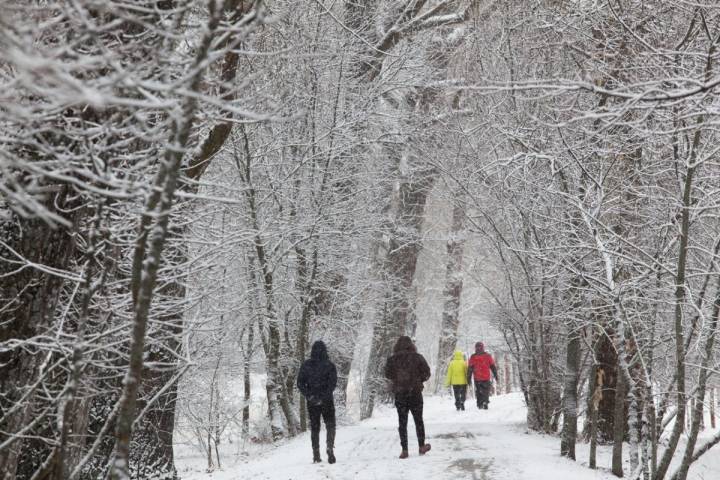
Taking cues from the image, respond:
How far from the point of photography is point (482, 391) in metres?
21.0

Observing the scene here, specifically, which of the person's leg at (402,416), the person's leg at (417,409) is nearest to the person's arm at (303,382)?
the person's leg at (402,416)

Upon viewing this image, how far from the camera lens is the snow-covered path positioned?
914 centimetres

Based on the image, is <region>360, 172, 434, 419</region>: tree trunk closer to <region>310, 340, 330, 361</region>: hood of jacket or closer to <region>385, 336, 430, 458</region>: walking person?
<region>385, 336, 430, 458</region>: walking person

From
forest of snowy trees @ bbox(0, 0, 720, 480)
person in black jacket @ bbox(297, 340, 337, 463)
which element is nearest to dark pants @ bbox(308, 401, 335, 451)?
person in black jacket @ bbox(297, 340, 337, 463)

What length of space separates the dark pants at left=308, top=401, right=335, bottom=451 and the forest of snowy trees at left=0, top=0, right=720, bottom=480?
6.36ft

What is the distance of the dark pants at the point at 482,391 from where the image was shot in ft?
68.5

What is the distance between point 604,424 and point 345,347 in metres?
6.22

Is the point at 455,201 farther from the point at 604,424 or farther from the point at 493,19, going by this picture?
the point at 604,424

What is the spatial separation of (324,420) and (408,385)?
1.24 metres

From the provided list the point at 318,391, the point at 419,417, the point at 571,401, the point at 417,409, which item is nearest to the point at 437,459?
the point at 419,417

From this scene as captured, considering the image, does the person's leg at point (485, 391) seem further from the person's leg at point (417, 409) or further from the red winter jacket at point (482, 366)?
the person's leg at point (417, 409)

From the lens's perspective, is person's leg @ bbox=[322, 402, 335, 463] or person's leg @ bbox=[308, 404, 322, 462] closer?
person's leg @ bbox=[322, 402, 335, 463]

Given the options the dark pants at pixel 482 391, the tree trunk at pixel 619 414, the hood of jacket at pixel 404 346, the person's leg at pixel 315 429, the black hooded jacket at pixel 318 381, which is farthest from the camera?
the dark pants at pixel 482 391

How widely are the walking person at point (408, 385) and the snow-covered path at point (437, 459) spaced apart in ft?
1.31
